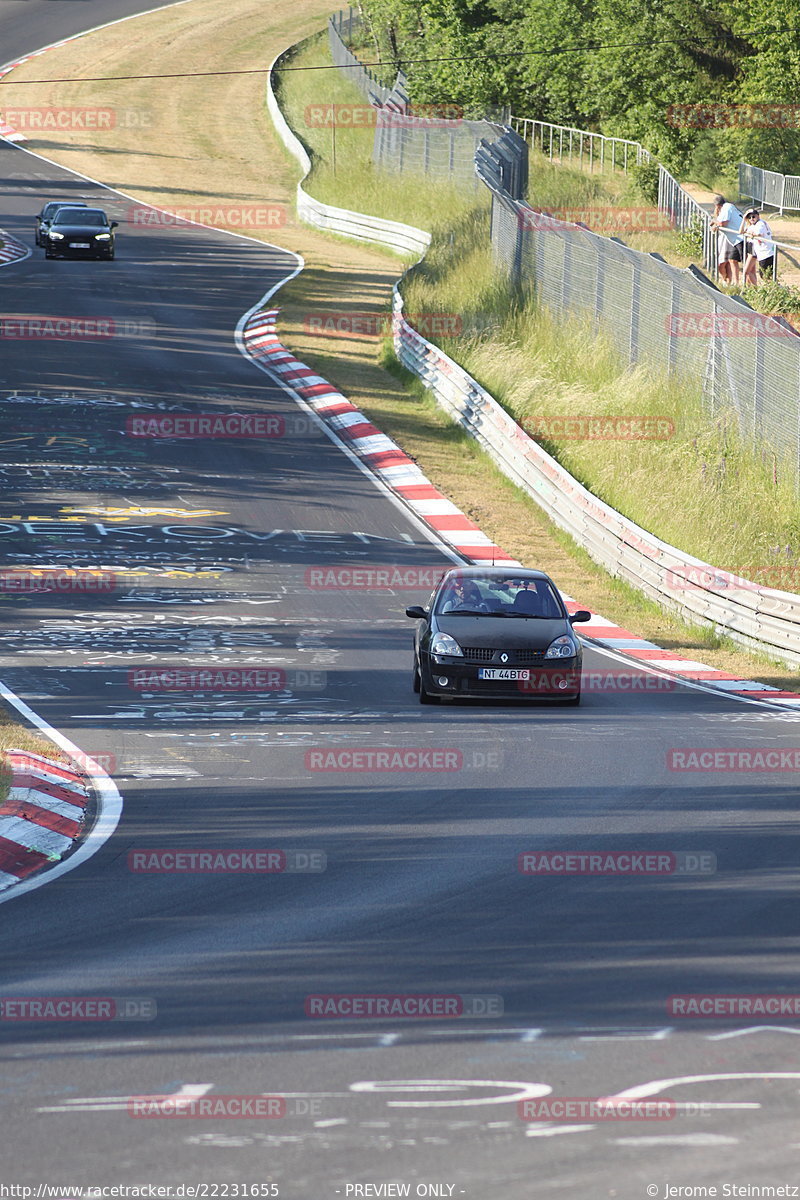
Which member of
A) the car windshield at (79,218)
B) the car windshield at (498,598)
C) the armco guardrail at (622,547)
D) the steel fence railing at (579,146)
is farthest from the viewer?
the steel fence railing at (579,146)

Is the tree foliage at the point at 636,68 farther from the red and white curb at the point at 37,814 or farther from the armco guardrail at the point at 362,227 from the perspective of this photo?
the red and white curb at the point at 37,814

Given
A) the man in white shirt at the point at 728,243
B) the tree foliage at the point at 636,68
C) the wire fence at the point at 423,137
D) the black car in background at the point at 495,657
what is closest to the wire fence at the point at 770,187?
the tree foliage at the point at 636,68

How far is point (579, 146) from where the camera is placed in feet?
182

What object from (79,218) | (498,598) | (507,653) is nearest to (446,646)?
(507,653)

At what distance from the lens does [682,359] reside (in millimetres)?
26453

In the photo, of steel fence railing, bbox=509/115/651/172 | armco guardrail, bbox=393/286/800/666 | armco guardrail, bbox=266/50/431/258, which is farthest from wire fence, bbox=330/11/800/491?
steel fence railing, bbox=509/115/651/172

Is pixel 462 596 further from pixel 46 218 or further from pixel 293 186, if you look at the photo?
pixel 293 186

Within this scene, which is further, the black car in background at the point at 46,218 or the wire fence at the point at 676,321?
the black car in background at the point at 46,218

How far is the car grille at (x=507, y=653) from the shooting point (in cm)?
1623

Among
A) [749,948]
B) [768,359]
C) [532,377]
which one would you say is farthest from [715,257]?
[749,948]

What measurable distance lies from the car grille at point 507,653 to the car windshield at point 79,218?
34512mm

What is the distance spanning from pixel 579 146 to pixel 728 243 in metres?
23.7

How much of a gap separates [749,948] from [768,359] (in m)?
15.6

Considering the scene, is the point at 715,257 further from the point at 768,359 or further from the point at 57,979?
the point at 57,979
